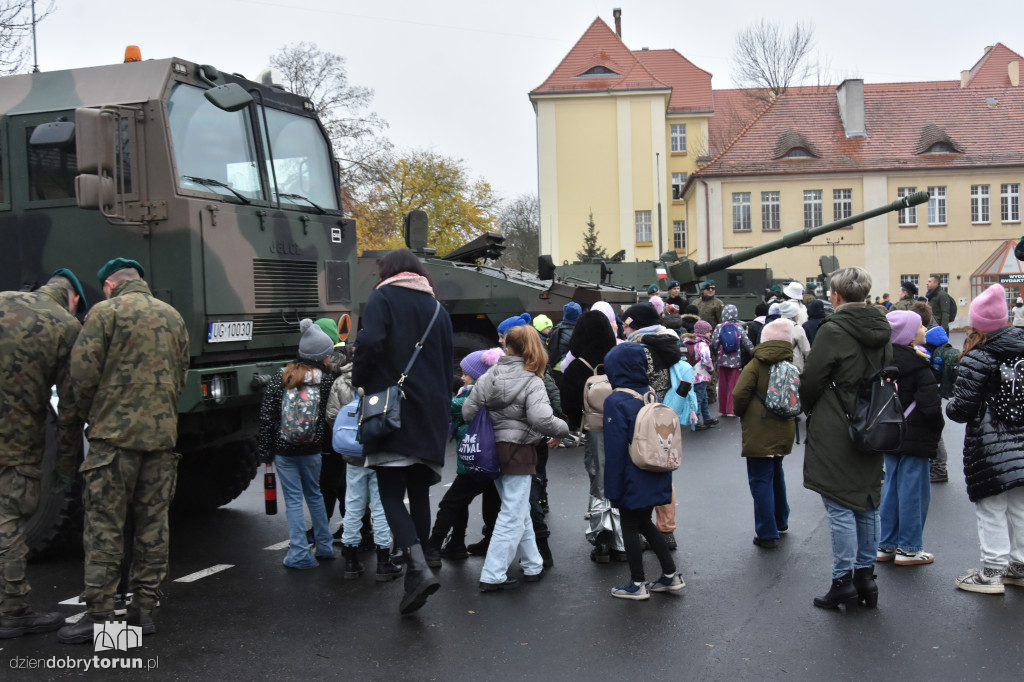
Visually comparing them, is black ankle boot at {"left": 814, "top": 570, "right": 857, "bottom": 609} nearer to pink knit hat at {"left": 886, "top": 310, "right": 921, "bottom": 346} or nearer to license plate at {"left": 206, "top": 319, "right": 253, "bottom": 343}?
pink knit hat at {"left": 886, "top": 310, "right": 921, "bottom": 346}

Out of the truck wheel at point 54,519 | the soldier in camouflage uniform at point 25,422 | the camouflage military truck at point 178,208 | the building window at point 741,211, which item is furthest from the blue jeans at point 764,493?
the building window at point 741,211

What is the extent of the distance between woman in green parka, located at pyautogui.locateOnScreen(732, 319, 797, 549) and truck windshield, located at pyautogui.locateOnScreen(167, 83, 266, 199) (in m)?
3.59

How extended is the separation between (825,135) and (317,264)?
129ft

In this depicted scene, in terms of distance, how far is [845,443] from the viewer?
522cm

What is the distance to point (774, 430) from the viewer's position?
257 inches

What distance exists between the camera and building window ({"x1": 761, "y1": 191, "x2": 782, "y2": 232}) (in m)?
42.5

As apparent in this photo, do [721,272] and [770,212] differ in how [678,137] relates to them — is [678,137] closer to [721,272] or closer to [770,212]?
[770,212]

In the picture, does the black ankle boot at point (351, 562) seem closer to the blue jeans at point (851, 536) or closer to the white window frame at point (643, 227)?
the blue jeans at point (851, 536)

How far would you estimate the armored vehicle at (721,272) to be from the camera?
61.1 feet

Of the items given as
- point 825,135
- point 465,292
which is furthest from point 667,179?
point 465,292

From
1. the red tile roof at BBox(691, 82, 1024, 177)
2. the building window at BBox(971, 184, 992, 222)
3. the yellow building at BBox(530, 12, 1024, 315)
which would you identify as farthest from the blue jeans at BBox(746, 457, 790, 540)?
the building window at BBox(971, 184, 992, 222)

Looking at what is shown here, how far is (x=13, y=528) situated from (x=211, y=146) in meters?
2.91

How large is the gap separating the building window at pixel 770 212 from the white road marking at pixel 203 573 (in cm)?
3889

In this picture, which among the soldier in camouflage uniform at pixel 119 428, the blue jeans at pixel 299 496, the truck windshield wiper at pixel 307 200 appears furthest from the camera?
the truck windshield wiper at pixel 307 200
